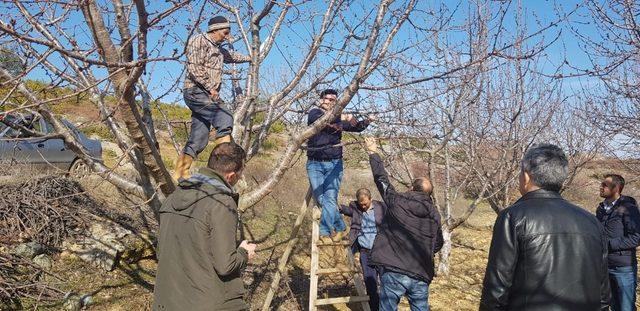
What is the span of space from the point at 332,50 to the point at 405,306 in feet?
13.6

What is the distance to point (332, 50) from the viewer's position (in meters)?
4.11

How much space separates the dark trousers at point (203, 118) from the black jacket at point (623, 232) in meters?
4.30

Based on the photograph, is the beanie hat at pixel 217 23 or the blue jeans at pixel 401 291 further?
the blue jeans at pixel 401 291

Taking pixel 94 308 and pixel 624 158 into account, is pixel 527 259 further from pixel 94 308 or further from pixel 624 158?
pixel 624 158

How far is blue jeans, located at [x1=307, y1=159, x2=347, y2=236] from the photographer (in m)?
5.39

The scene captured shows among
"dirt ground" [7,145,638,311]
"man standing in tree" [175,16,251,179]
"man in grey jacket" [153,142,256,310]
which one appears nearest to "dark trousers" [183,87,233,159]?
"man standing in tree" [175,16,251,179]

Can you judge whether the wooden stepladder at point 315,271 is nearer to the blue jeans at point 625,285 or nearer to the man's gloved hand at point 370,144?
the man's gloved hand at point 370,144

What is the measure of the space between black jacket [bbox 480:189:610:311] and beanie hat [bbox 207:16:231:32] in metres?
2.54

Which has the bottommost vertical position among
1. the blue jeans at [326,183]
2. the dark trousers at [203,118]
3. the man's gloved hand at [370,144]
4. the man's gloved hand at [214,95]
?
the blue jeans at [326,183]

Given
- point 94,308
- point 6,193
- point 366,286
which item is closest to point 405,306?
point 366,286

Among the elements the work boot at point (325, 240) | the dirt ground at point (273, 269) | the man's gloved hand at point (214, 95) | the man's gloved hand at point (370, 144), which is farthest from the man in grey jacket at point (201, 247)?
the work boot at point (325, 240)

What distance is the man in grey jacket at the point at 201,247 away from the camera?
2.68m

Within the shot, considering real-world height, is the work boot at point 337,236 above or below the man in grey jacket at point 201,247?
below

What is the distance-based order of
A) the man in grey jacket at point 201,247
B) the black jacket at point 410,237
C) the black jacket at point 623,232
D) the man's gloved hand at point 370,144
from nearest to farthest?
the man in grey jacket at point 201,247 → the man's gloved hand at point 370,144 → the black jacket at point 410,237 → the black jacket at point 623,232
